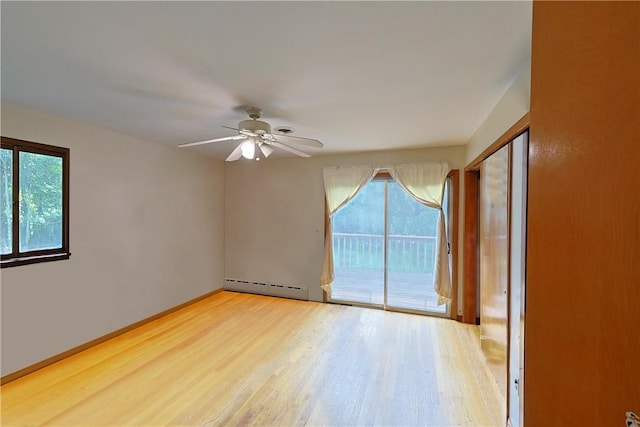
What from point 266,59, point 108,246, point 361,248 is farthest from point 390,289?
point 108,246

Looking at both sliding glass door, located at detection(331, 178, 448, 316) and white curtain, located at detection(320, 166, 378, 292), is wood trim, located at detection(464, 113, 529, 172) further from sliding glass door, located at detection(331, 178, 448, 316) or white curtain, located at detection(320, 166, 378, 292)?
white curtain, located at detection(320, 166, 378, 292)

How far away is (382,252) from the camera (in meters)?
3.94

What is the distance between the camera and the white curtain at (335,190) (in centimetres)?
387

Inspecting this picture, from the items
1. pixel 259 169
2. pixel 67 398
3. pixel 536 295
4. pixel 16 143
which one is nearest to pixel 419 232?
pixel 259 169

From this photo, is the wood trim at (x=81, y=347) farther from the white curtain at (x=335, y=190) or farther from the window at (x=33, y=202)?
the white curtain at (x=335, y=190)

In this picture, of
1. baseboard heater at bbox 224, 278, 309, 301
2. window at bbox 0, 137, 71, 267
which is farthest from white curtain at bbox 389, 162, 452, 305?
window at bbox 0, 137, 71, 267

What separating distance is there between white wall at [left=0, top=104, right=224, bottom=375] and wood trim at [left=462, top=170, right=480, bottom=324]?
3.75 m

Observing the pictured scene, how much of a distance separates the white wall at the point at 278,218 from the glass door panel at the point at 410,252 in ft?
2.29

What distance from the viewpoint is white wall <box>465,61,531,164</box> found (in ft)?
5.12

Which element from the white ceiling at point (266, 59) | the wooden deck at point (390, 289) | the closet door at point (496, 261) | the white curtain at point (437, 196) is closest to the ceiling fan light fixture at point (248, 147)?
the white ceiling at point (266, 59)

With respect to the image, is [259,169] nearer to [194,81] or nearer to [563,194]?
[194,81]

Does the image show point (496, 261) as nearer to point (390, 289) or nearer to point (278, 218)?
point (390, 289)

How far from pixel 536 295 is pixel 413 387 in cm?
181

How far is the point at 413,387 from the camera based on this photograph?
7.20 feet
